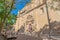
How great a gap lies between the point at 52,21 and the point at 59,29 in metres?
3.09

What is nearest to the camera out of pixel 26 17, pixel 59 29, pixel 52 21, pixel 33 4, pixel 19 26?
pixel 59 29

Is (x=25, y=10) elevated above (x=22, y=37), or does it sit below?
above

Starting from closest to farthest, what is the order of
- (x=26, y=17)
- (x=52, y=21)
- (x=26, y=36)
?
1. (x=26, y=36)
2. (x=52, y=21)
3. (x=26, y=17)

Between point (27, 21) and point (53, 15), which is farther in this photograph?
point (27, 21)

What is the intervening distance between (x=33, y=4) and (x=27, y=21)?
12.1 feet

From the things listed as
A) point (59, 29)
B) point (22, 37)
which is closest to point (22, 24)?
point (59, 29)

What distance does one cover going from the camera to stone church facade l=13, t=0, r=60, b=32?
31975 mm

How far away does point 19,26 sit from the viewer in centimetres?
4369

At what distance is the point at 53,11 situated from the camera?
32.1 meters

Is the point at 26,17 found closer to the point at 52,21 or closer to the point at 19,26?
the point at 19,26

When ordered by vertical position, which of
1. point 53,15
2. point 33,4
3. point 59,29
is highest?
point 33,4

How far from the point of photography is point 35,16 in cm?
3728

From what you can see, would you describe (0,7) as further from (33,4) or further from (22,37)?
(33,4)

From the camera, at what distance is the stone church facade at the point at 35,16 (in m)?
32.0
